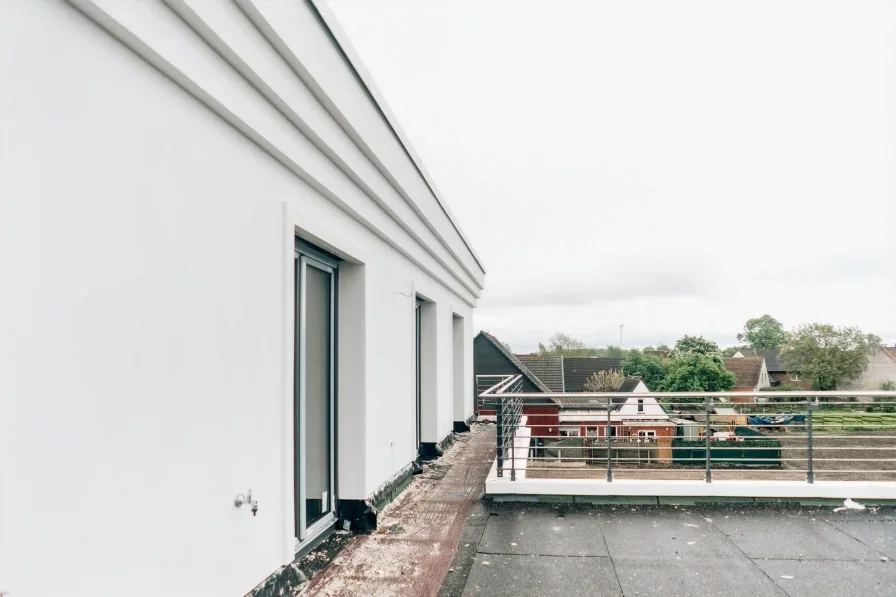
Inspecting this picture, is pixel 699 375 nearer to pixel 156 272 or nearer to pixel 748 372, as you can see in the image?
pixel 748 372

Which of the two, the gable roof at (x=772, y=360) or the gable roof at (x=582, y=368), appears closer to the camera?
the gable roof at (x=582, y=368)

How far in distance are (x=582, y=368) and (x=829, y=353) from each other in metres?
24.6

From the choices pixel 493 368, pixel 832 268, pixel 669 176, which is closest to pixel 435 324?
pixel 669 176

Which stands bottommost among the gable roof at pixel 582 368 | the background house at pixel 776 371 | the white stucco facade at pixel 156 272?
the background house at pixel 776 371

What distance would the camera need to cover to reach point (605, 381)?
33188 millimetres

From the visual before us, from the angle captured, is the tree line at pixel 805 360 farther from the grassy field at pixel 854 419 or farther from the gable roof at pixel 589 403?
the grassy field at pixel 854 419

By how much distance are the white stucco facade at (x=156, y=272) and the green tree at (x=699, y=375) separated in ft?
144

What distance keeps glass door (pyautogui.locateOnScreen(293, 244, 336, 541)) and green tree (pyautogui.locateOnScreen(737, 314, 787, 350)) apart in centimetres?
9140

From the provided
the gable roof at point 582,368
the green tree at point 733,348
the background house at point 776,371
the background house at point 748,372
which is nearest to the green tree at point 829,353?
the background house at point 748,372

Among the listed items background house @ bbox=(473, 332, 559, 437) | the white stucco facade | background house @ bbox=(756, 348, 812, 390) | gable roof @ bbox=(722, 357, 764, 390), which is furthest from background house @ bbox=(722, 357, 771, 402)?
the white stucco facade

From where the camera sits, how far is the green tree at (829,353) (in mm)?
44000

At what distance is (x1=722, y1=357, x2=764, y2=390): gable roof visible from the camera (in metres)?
50.3

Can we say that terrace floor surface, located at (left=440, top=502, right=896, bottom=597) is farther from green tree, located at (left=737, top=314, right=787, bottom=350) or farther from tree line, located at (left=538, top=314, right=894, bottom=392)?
green tree, located at (left=737, top=314, right=787, bottom=350)

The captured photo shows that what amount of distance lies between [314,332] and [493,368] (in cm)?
1403
